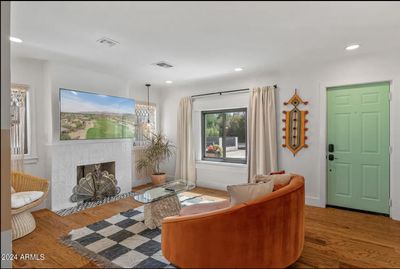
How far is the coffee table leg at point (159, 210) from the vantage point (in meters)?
2.75

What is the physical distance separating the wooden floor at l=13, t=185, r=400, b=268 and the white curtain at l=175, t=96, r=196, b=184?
72.6 inches

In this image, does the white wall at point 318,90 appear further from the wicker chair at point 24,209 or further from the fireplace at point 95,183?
the wicker chair at point 24,209

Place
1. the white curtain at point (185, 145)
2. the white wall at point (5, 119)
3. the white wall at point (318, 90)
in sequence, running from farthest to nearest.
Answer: the white curtain at point (185, 145) < the white wall at point (318, 90) < the white wall at point (5, 119)

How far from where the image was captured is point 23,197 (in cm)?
262

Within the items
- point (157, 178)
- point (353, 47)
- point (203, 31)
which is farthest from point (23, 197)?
point (353, 47)

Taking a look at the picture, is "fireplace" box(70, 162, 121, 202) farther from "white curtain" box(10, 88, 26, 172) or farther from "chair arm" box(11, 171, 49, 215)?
"white curtain" box(10, 88, 26, 172)

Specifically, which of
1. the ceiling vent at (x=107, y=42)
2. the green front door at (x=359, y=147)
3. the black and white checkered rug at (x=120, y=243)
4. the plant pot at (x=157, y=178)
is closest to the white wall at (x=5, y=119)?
the black and white checkered rug at (x=120, y=243)

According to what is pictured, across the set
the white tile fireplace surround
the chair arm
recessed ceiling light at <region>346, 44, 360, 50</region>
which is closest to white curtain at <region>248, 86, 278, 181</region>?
recessed ceiling light at <region>346, 44, 360, 50</region>

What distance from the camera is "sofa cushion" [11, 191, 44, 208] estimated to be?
98.6 inches

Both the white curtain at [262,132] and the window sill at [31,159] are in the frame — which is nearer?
the window sill at [31,159]

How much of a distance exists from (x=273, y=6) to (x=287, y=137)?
2400 millimetres

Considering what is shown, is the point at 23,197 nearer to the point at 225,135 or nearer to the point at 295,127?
the point at 225,135

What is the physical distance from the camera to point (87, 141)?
369 centimetres

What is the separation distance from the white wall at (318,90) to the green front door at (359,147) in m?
0.11
